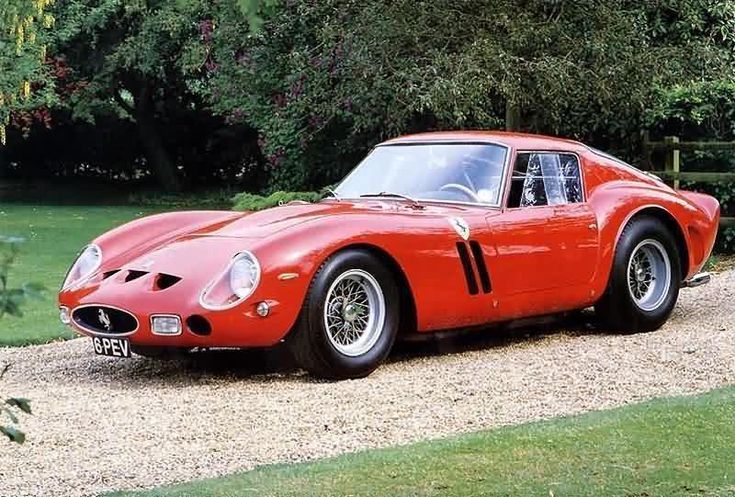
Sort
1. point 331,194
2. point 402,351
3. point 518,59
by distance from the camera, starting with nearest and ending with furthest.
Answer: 1. point 402,351
2. point 331,194
3. point 518,59

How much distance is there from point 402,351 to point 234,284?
5.88 ft

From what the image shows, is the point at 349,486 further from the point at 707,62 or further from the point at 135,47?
the point at 135,47

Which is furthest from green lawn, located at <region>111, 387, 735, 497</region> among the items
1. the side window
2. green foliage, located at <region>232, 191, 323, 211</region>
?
green foliage, located at <region>232, 191, 323, 211</region>

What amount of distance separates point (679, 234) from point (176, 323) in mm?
4116

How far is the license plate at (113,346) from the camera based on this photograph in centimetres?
691

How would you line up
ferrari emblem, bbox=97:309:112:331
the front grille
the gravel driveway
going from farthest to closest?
1. ferrari emblem, bbox=97:309:112:331
2. the front grille
3. the gravel driveway

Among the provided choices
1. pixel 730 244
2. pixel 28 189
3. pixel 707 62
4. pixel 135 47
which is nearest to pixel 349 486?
pixel 730 244

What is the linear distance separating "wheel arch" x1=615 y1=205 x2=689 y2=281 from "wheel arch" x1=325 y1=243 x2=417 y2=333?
6.87 ft

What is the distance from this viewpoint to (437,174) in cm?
816

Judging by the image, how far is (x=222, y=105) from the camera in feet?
79.6

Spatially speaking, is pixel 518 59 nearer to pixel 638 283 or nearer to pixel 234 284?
pixel 638 283

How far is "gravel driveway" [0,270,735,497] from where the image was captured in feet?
17.3

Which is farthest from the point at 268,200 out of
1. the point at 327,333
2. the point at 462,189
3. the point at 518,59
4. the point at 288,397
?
the point at 288,397

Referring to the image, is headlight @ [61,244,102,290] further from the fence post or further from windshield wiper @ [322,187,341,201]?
the fence post
